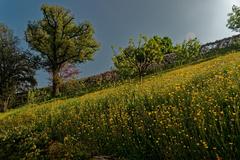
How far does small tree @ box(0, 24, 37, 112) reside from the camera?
54.6 m

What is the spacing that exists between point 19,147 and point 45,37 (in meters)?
41.2

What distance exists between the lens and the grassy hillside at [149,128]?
9289 mm

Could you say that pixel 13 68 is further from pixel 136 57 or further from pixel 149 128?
pixel 149 128

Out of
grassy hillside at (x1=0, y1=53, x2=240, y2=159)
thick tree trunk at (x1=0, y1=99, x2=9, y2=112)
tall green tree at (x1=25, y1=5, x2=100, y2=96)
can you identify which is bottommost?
grassy hillside at (x1=0, y1=53, x2=240, y2=159)

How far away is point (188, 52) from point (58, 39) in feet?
57.8

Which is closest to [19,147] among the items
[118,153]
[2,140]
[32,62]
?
[2,140]

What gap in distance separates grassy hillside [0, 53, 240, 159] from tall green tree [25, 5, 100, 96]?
37.7 metres

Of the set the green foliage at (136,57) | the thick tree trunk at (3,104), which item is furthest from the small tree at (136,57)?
the thick tree trunk at (3,104)

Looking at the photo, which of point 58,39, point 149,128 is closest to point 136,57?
point 58,39

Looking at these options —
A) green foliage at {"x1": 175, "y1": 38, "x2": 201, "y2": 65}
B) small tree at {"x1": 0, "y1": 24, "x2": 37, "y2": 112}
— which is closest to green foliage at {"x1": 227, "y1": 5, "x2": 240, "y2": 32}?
green foliage at {"x1": 175, "y1": 38, "x2": 201, "y2": 65}

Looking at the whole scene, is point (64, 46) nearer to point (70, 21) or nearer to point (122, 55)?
point (70, 21)

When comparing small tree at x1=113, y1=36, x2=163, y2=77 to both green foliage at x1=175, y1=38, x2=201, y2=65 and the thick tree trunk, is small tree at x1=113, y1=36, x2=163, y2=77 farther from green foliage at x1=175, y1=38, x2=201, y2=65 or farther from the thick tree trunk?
the thick tree trunk

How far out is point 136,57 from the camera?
120 feet

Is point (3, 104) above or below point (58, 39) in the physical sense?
below
